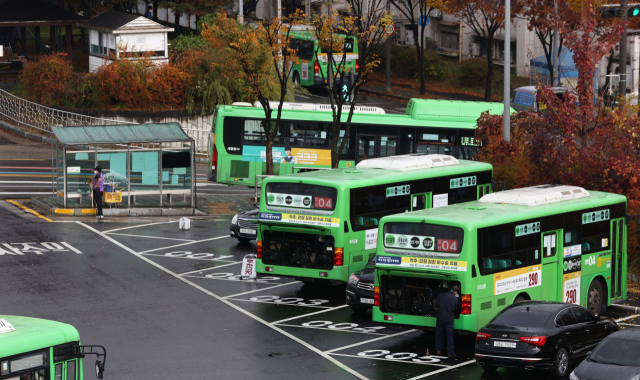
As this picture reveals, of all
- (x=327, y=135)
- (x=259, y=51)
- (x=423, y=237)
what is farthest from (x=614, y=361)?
(x=259, y=51)

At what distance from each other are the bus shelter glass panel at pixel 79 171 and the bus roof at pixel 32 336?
20.6m

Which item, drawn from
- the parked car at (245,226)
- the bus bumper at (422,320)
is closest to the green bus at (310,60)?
the parked car at (245,226)

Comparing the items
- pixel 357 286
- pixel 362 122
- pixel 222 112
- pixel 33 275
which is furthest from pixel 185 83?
pixel 357 286

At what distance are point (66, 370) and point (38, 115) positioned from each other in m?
37.1

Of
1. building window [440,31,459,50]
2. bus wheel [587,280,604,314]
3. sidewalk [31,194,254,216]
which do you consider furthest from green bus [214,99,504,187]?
building window [440,31,459,50]

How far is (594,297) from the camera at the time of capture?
20250 millimetres

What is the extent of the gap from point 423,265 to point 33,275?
1113 cm

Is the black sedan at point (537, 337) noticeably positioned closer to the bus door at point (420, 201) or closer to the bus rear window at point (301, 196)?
the bus rear window at point (301, 196)

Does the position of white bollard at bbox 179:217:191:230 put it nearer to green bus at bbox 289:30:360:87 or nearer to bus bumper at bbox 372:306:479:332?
bus bumper at bbox 372:306:479:332

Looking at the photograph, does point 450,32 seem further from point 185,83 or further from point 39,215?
point 39,215

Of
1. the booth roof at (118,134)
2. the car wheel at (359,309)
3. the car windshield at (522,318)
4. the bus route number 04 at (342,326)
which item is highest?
the booth roof at (118,134)

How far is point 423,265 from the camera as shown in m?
17.2

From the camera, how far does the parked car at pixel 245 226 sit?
2736 cm

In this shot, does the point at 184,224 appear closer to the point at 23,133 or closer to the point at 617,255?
the point at 617,255
